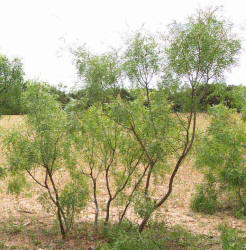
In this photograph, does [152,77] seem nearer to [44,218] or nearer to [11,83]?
[11,83]

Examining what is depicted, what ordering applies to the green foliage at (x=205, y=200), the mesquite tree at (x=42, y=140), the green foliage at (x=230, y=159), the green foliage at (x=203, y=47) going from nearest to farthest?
the green foliage at (x=203, y=47), the mesquite tree at (x=42, y=140), the green foliage at (x=230, y=159), the green foliage at (x=205, y=200)

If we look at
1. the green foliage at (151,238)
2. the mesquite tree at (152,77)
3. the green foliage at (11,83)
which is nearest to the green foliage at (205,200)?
the green foliage at (151,238)

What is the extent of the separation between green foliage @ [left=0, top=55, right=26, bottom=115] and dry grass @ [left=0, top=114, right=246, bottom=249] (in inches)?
21.0

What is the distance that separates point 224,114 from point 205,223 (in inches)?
156

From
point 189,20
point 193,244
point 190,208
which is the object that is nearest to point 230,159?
point 190,208

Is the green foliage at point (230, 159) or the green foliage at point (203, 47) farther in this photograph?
the green foliage at point (230, 159)

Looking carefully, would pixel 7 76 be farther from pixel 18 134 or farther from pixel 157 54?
pixel 157 54

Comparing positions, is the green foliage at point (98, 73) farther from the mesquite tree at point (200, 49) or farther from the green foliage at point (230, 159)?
the green foliage at point (230, 159)

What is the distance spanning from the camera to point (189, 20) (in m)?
7.82

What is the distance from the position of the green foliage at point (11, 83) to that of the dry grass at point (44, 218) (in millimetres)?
534

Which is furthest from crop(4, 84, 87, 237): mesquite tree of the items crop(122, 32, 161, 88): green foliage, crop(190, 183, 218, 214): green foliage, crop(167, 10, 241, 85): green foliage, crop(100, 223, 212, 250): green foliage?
crop(190, 183, 218, 214): green foliage

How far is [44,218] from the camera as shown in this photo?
508 inches

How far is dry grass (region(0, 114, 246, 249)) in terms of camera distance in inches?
415

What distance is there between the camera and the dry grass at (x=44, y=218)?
1053 centimetres
